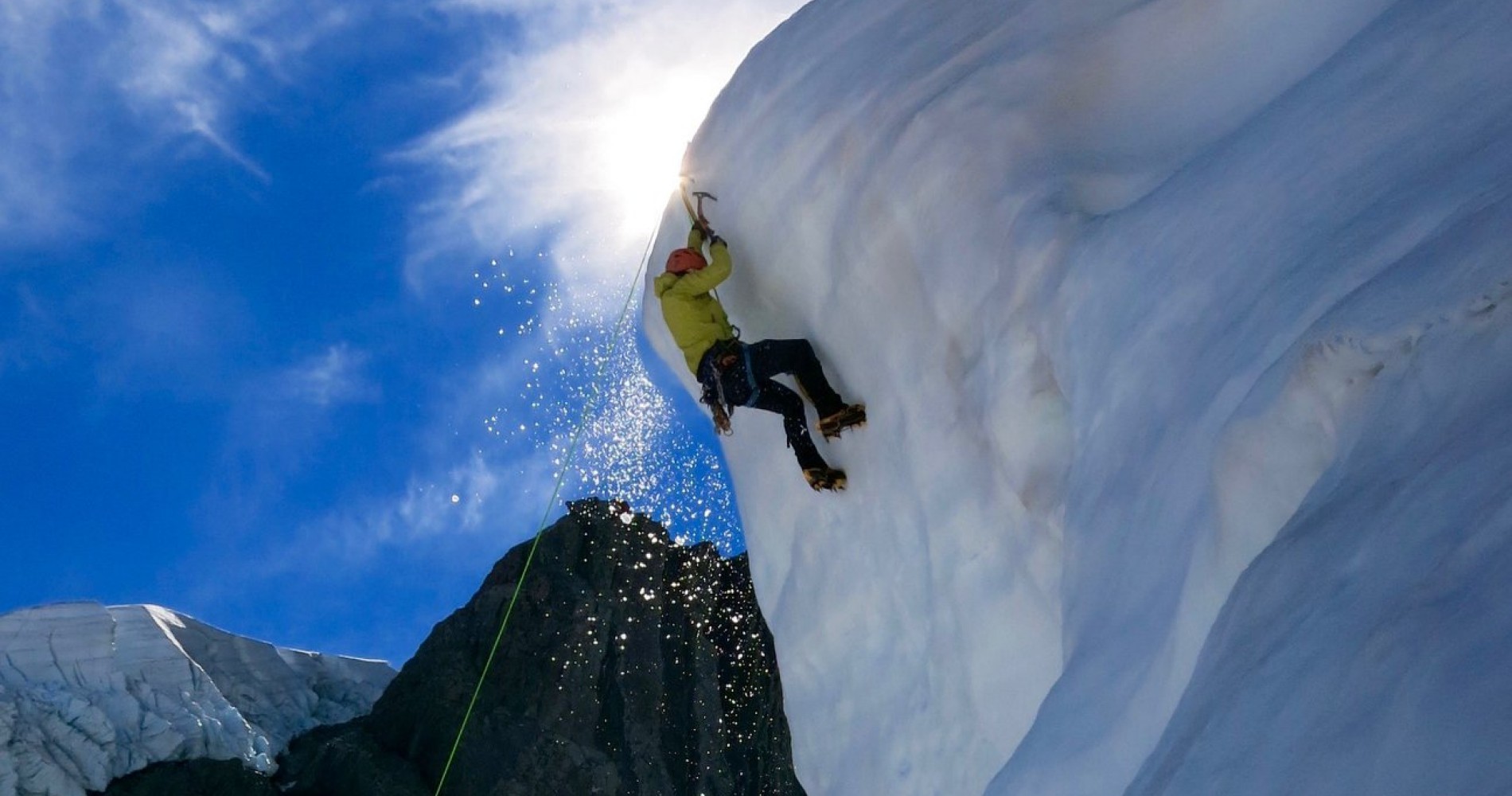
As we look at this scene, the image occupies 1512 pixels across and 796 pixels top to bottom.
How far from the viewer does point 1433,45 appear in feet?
13.4

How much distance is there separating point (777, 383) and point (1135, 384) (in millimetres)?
3628

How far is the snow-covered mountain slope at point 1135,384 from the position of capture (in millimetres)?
2254

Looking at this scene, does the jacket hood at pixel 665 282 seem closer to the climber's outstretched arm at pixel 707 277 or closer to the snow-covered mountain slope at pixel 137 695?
the climber's outstretched arm at pixel 707 277

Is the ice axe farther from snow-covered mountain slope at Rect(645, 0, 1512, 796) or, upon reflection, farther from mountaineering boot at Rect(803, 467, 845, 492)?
mountaineering boot at Rect(803, 467, 845, 492)

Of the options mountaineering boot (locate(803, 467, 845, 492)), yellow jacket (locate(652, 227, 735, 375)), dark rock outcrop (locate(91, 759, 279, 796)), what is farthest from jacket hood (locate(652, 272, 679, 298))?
dark rock outcrop (locate(91, 759, 279, 796))

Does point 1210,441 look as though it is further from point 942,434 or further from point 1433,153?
point 942,434

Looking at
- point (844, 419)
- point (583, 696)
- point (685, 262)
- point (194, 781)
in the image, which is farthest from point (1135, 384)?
point (194, 781)

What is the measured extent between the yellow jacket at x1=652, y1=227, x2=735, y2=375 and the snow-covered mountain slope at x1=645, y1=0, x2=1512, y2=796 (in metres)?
0.44

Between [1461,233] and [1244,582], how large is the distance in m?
0.99

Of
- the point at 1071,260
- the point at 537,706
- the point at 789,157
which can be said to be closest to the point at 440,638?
the point at 537,706

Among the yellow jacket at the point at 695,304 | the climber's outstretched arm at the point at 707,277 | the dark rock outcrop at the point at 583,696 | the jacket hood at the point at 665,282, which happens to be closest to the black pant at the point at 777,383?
the yellow jacket at the point at 695,304

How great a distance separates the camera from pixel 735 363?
797 cm

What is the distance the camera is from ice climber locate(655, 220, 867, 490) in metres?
7.89

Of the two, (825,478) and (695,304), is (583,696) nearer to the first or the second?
(825,478)
